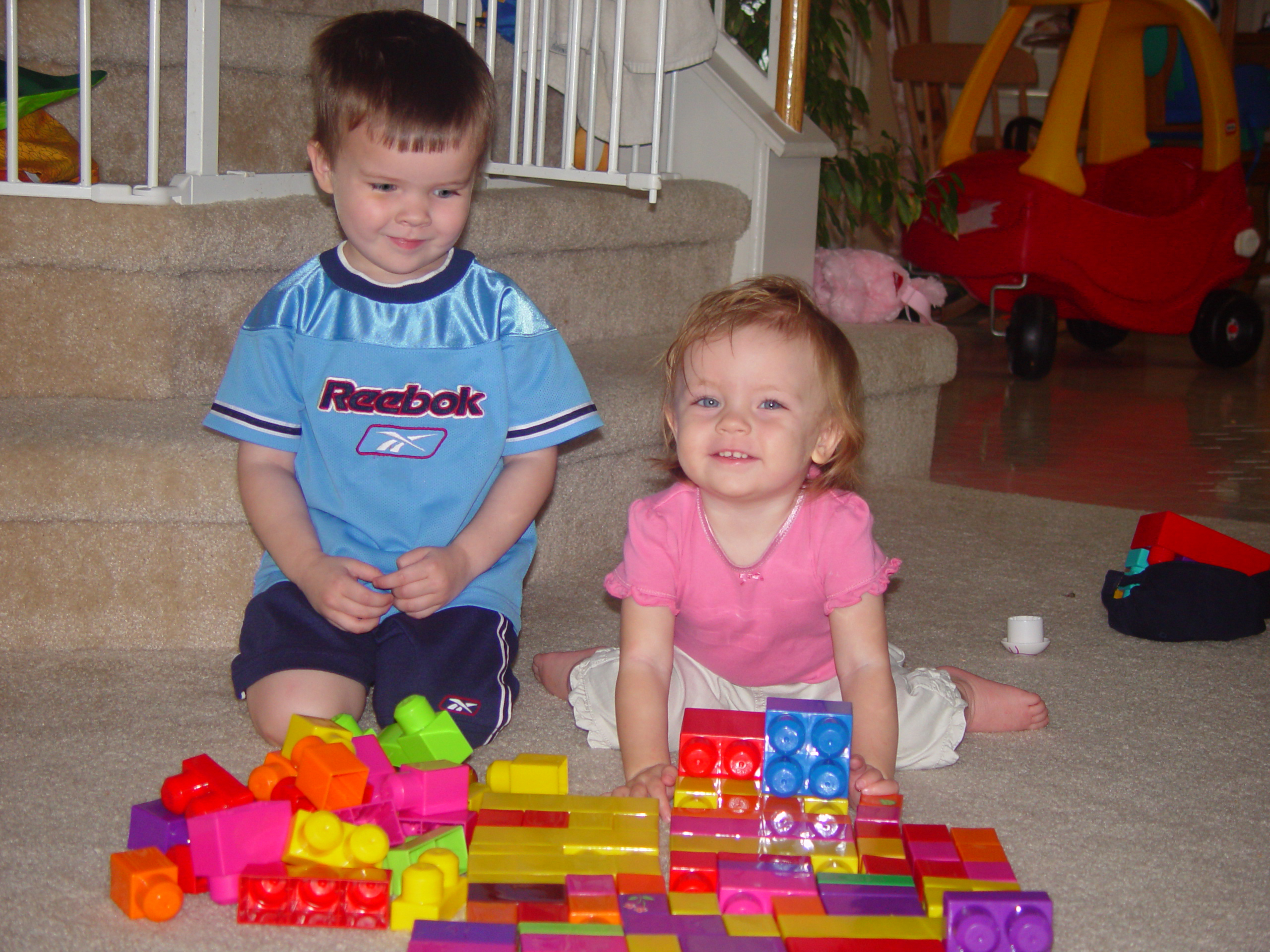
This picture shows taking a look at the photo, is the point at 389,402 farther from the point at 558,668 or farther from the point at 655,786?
the point at 655,786

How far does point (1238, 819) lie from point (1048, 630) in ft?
1.57

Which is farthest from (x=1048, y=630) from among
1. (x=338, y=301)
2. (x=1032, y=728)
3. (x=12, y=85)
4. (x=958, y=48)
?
(x=958, y=48)

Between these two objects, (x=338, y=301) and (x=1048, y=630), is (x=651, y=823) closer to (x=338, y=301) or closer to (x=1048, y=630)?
(x=338, y=301)

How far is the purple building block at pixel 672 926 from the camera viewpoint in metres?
0.77

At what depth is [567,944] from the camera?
758 millimetres

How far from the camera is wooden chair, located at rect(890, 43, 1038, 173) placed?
4160 mm

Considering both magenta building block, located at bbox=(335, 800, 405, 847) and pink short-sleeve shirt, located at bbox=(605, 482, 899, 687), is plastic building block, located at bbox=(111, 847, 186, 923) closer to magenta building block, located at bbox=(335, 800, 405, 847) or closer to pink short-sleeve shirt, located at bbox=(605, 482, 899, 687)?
magenta building block, located at bbox=(335, 800, 405, 847)

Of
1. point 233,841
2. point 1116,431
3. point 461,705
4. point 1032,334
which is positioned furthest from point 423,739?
point 1032,334

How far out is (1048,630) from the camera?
4.86ft

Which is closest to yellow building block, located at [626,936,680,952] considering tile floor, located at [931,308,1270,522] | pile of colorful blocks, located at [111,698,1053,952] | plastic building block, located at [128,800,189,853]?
pile of colorful blocks, located at [111,698,1053,952]

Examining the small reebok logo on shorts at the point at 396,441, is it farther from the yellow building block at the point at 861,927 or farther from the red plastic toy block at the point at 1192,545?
the red plastic toy block at the point at 1192,545

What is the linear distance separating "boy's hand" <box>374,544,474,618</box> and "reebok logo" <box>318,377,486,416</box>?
143 millimetres

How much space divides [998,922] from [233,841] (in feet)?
1.64

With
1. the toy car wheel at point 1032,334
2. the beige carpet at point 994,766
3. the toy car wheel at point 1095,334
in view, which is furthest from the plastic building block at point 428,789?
the toy car wheel at point 1095,334
